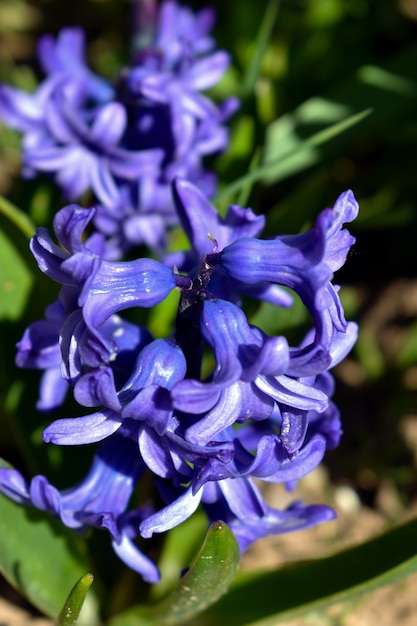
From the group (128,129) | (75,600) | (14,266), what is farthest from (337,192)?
(75,600)

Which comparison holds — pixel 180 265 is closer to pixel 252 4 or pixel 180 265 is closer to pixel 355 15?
pixel 252 4

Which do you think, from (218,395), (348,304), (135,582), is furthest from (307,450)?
(348,304)

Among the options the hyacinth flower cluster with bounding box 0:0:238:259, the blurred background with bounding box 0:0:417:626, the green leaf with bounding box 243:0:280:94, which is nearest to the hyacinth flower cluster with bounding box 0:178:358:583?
the blurred background with bounding box 0:0:417:626

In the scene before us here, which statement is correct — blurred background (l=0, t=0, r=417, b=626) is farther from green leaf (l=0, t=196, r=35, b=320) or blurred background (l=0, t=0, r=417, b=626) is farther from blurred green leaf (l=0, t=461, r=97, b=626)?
blurred green leaf (l=0, t=461, r=97, b=626)

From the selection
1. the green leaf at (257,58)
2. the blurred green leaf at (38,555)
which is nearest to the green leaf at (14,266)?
the blurred green leaf at (38,555)

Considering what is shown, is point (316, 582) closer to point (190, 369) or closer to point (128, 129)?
point (190, 369)
